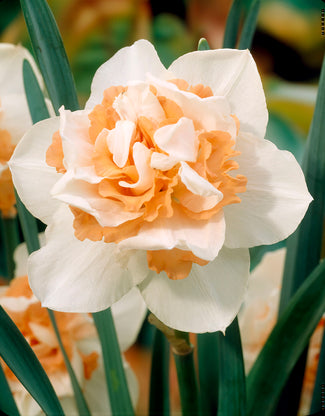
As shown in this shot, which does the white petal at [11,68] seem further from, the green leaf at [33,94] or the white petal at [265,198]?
the white petal at [265,198]

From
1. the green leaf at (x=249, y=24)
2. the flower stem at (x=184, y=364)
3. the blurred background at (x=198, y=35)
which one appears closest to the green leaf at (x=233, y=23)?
the green leaf at (x=249, y=24)

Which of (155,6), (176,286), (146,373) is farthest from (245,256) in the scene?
(155,6)

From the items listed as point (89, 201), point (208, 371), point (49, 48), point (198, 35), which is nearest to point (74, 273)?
point (89, 201)

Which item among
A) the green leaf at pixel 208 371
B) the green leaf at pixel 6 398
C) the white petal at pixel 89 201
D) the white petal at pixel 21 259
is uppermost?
the white petal at pixel 89 201

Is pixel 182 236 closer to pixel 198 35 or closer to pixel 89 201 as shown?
A: pixel 89 201

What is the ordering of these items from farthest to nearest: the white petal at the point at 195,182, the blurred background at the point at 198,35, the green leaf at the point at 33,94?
the blurred background at the point at 198,35
the green leaf at the point at 33,94
the white petal at the point at 195,182

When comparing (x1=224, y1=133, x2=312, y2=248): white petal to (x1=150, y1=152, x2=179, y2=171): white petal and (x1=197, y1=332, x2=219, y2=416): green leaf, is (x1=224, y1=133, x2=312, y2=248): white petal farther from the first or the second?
(x1=197, y1=332, x2=219, y2=416): green leaf
